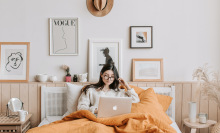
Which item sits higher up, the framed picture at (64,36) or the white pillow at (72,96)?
the framed picture at (64,36)

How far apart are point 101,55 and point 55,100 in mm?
815

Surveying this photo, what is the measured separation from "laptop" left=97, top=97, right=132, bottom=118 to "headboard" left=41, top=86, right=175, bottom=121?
0.84 metres

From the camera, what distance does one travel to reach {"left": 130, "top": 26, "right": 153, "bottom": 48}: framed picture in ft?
9.30

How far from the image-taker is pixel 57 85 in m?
2.76

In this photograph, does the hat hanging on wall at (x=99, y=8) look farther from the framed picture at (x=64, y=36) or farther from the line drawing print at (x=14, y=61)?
the line drawing print at (x=14, y=61)

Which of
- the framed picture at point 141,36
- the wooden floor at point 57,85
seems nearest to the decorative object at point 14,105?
the wooden floor at point 57,85

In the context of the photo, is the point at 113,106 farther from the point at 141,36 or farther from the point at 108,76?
the point at 141,36

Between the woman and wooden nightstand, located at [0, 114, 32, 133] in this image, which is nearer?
wooden nightstand, located at [0, 114, 32, 133]

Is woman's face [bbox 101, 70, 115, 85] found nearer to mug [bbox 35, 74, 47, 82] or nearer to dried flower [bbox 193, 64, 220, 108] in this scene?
mug [bbox 35, 74, 47, 82]

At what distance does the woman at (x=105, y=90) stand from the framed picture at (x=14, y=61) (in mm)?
882

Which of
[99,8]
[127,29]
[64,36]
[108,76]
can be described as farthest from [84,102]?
[99,8]

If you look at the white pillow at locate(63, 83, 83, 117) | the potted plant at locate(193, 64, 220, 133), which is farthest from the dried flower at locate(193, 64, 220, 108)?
the white pillow at locate(63, 83, 83, 117)

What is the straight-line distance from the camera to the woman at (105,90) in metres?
2.47

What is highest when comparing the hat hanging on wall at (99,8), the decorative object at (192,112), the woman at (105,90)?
the hat hanging on wall at (99,8)
